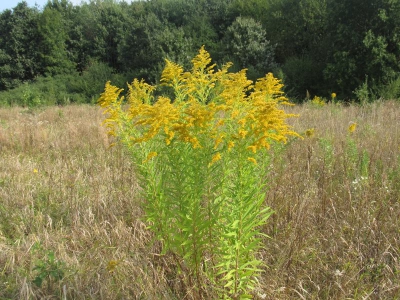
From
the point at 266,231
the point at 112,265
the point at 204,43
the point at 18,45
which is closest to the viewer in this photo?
the point at 112,265

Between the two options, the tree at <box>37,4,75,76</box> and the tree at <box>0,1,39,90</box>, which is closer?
the tree at <box>0,1,39,90</box>

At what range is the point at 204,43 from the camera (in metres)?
29.0

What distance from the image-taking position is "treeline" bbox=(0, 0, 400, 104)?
18156 mm

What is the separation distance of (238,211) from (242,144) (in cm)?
38

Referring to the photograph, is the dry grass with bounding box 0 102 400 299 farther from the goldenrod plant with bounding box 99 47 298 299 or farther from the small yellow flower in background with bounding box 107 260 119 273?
the goldenrod plant with bounding box 99 47 298 299

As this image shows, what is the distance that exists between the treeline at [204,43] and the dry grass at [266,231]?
21.1 feet

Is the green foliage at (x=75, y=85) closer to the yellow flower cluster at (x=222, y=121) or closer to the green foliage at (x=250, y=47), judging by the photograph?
the green foliage at (x=250, y=47)

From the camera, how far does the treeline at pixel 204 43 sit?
59.6 ft

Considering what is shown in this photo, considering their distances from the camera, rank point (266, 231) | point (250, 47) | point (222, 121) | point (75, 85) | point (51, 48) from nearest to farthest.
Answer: point (222, 121) < point (266, 231) < point (250, 47) < point (75, 85) < point (51, 48)

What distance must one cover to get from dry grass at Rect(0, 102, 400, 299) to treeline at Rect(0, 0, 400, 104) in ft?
21.1

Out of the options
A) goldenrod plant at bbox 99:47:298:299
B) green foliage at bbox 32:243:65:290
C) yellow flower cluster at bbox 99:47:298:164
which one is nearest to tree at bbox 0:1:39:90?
green foliage at bbox 32:243:65:290

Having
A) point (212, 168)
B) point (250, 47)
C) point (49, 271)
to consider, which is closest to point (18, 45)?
point (250, 47)

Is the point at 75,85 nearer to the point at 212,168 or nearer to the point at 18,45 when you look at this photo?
the point at 18,45

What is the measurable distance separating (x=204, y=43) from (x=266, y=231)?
1081 inches
